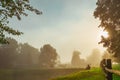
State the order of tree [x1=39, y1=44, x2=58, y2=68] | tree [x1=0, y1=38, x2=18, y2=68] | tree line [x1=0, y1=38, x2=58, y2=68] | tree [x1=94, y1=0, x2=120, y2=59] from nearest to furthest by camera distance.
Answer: tree [x1=94, y1=0, x2=120, y2=59]
tree [x1=0, y1=38, x2=18, y2=68]
tree line [x1=0, y1=38, x2=58, y2=68]
tree [x1=39, y1=44, x2=58, y2=68]

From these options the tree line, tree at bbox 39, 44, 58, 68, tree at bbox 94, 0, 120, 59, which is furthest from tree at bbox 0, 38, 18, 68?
tree at bbox 94, 0, 120, 59

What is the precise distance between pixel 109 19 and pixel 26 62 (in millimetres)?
130791

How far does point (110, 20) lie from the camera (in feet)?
161

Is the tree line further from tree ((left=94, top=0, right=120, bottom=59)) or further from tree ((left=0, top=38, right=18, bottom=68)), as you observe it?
tree ((left=94, top=0, right=120, bottom=59))

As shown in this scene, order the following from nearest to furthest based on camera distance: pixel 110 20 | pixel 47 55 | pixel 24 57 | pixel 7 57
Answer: pixel 110 20
pixel 7 57
pixel 47 55
pixel 24 57

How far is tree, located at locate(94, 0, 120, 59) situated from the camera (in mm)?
46375

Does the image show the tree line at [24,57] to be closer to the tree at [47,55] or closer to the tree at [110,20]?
the tree at [47,55]

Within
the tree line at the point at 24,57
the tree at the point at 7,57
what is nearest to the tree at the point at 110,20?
the tree at the point at 7,57

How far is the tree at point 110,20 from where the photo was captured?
46.4 m

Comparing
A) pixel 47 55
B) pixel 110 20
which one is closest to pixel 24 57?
pixel 47 55

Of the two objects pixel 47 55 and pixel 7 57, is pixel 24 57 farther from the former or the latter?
pixel 7 57

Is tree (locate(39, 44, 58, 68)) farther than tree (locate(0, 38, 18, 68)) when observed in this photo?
Yes

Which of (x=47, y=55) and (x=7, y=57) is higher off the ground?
(x=47, y=55)

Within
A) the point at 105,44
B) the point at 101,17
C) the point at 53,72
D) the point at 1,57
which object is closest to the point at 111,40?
the point at 105,44
